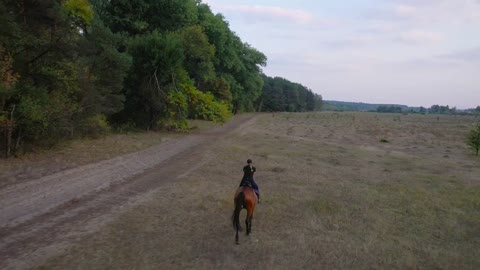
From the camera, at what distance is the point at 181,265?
24.7 feet

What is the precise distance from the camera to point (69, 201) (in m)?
11.5

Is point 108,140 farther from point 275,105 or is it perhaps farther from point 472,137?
point 275,105

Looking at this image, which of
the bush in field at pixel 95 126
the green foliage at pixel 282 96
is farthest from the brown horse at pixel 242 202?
the green foliage at pixel 282 96

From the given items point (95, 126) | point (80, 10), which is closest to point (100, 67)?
point (80, 10)

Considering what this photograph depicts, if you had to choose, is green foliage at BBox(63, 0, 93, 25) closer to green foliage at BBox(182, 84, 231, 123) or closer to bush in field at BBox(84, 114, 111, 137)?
bush in field at BBox(84, 114, 111, 137)

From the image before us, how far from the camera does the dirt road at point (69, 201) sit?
8055 mm

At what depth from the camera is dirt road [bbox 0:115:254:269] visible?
8055 millimetres

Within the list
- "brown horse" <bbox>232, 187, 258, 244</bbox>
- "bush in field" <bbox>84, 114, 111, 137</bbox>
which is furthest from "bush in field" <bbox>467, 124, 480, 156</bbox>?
"bush in field" <bbox>84, 114, 111, 137</bbox>

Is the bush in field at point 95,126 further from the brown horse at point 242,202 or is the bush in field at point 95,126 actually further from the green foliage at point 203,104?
the brown horse at point 242,202

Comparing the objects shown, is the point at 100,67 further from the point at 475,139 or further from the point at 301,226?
the point at 475,139

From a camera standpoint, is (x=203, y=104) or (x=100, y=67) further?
(x=203, y=104)

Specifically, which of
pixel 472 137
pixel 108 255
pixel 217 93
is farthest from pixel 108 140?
pixel 472 137

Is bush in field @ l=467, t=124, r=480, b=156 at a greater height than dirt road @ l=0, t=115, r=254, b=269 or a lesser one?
greater

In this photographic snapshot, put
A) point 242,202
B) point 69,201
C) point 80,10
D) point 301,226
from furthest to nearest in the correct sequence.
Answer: point 80,10
point 69,201
point 301,226
point 242,202
